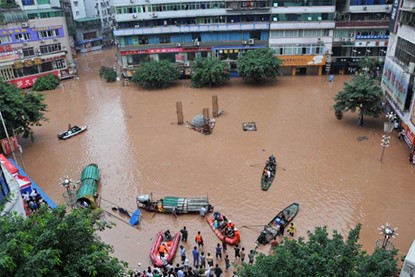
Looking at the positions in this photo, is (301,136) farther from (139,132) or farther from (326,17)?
(326,17)

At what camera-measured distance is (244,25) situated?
39.7 meters

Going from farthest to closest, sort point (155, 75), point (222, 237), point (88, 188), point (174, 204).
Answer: point (155, 75)
point (88, 188)
point (174, 204)
point (222, 237)

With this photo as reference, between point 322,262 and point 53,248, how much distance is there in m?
6.40

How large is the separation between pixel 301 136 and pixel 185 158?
8.97 meters

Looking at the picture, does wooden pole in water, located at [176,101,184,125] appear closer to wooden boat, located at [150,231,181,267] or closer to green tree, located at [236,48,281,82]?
green tree, located at [236,48,281,82]

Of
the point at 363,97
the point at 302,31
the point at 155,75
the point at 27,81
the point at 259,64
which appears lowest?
the point at 27,81

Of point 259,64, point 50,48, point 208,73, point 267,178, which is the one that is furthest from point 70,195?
point 50,48

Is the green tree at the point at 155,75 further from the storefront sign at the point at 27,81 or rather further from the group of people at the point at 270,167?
the group of people at the point at 270,167

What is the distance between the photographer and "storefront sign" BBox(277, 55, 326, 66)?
40219 millimetres

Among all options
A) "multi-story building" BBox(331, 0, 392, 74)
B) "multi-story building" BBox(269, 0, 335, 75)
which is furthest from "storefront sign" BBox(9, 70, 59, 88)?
"multi-story building" BBox(331, 0, 392, 74)

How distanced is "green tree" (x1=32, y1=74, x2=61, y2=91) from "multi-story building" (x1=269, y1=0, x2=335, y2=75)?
1004 inches

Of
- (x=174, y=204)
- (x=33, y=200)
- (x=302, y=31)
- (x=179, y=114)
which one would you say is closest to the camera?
(x=33, y=200)

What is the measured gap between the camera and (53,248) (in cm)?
755

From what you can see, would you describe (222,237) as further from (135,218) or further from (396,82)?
(396,82)
